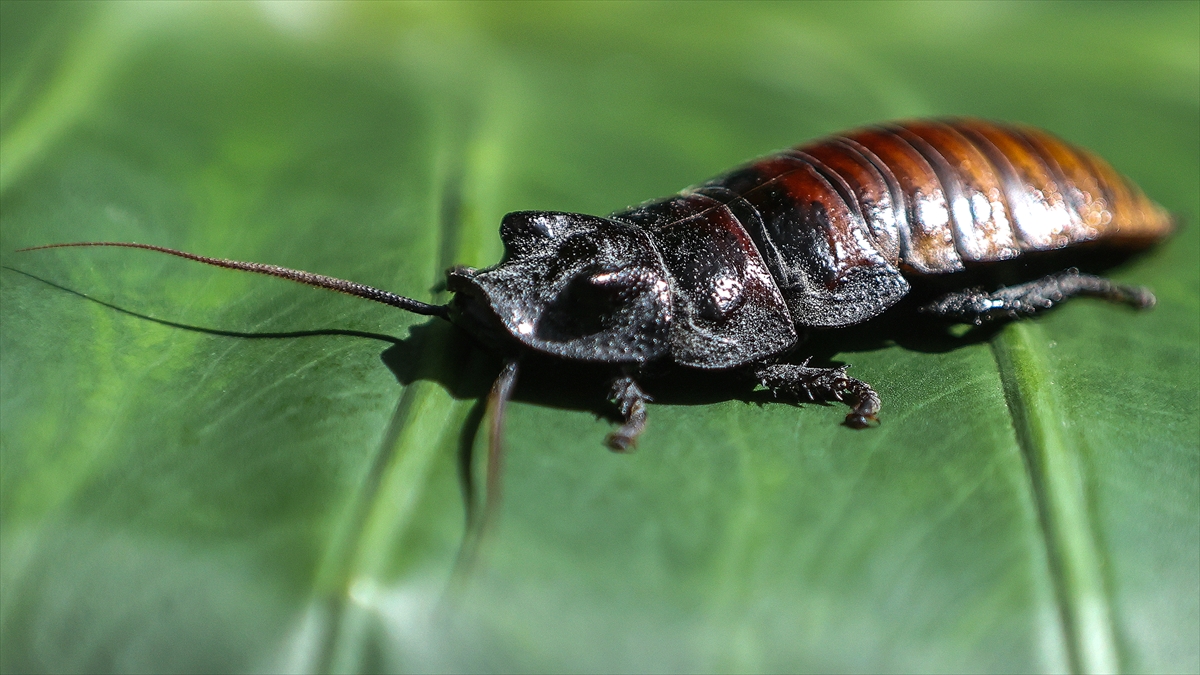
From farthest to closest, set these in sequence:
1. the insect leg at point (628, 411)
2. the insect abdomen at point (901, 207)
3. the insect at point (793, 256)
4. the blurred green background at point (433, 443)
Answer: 1. the insect abdomen at point (901, 207)
2. the insect at point (793, 256)
3. the insect leg at point (628, 411)
4. the blurred green background at point (433, 443)

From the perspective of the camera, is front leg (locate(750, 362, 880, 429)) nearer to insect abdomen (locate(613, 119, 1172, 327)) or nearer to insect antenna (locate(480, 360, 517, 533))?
insect abdomen (locate(613, 119, 1172, 327))

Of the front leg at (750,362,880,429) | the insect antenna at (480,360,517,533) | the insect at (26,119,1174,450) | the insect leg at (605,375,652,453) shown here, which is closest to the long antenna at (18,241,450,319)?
the insect at (26,119,1174,450)

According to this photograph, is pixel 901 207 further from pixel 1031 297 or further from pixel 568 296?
pixel 568 296

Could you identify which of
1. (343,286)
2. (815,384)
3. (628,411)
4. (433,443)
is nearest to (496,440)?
(433,443)

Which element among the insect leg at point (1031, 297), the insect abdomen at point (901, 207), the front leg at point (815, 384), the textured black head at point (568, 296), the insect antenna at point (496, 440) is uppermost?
the insect abdomen at point (901, 207)

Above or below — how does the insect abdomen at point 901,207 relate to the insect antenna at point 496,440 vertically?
above

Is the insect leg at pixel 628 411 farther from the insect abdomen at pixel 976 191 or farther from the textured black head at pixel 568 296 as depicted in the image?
the insect abdomen at pixel 976 191

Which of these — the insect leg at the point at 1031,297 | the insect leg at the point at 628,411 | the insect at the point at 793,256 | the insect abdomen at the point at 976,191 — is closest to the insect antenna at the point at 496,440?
the insect at the point at 793,256
